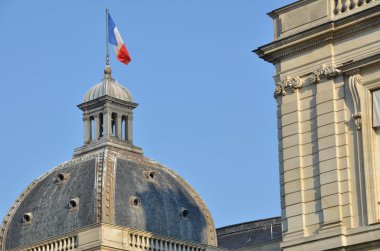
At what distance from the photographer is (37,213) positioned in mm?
98875

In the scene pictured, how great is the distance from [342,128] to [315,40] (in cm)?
266

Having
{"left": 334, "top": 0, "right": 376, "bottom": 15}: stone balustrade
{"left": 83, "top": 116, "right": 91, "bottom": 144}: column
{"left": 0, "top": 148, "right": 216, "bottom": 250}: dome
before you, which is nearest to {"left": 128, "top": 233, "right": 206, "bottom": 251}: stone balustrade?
{"left": 0, "top": 148, "right": 216, "bottom": 250}: dome

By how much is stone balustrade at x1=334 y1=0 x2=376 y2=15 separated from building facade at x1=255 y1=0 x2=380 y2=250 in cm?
3

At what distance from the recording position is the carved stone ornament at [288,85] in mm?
40019

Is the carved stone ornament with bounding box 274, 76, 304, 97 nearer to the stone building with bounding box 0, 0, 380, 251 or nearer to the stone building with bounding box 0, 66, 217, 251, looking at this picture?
the stone building with bounding box 0, 0, 380, 251

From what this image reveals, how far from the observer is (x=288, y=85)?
40.2 metres

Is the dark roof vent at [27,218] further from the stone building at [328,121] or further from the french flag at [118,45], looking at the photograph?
the stone building at [328,121]

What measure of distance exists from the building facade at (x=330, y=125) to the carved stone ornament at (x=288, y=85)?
16 millimetres

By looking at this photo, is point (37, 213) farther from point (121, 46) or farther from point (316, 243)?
point (316, 243)

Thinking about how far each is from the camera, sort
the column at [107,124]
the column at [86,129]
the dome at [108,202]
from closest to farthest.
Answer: the dome at [108,202]
the column at [107,124]
the column at [86,129]

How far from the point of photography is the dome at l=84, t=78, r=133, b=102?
105 meters

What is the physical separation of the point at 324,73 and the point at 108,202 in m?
57.9

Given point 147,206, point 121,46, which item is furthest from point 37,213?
point 121,46

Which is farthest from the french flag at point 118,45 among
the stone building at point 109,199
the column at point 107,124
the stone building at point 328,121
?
the stone building at point 328,121
